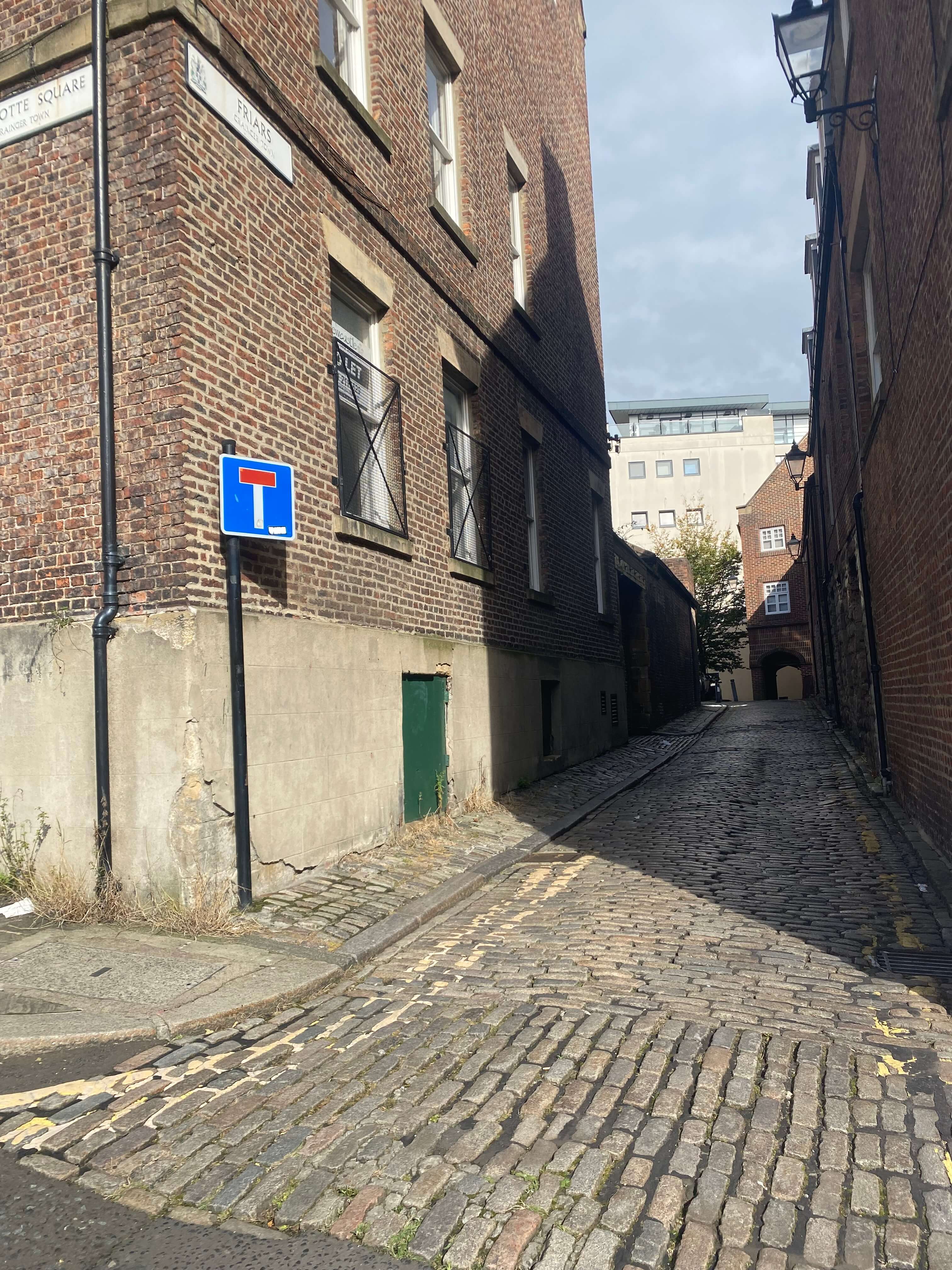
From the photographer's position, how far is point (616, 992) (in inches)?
181

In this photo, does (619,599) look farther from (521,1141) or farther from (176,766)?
(521,1141)

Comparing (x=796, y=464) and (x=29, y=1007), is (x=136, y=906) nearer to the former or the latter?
(x=29, y=1007)

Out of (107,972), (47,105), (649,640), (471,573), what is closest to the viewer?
(107,972)

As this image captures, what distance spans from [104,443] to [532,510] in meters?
8.52

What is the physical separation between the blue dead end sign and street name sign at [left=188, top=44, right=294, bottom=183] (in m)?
2.44

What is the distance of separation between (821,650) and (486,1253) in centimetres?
2618

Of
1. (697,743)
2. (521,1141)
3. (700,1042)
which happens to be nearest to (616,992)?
(700,1042)

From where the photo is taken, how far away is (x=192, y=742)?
574cm

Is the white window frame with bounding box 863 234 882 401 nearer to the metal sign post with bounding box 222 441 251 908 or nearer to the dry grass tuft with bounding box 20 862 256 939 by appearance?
the metal sign post with bounding box 222 441 251 908

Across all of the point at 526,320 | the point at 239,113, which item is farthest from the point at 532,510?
the point at 239,113

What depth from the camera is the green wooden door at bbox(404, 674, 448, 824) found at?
8.77 metres

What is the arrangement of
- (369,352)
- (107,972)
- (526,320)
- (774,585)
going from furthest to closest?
(774,585) < (526,320) < (369,352) < (107,972)

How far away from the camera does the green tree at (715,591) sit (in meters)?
43.3

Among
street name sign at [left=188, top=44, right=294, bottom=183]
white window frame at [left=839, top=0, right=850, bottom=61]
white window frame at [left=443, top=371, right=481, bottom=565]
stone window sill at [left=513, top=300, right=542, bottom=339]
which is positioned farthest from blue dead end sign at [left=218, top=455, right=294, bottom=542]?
white window frame at [left=839, top=0, right=850, bottom=61]
